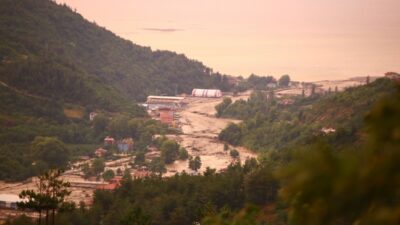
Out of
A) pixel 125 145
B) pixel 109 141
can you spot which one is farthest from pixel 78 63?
pixel 125 145

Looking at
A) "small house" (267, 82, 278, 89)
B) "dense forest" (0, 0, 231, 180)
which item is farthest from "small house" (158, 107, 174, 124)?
"small house" (267, 82, 278, 89)

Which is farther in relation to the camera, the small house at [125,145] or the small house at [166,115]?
the small house at [166,115]

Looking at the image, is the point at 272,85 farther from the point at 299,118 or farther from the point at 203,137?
the point at 299,118

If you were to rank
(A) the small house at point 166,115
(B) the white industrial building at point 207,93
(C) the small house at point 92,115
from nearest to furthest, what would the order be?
(C) the small house at point 92,115 → (A) the small house at point 166,115 → (B) the white industrial building at point 207,93

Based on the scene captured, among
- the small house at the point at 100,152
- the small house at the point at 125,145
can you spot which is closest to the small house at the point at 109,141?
the small house at the point at 125,145

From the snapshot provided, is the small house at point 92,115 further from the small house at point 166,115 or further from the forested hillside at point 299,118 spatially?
the forested hillside at point 299,118
